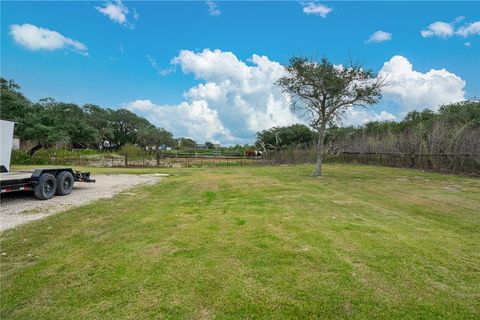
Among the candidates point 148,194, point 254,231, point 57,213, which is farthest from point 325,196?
point 57,213

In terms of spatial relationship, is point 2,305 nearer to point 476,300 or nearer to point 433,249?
point 476,300

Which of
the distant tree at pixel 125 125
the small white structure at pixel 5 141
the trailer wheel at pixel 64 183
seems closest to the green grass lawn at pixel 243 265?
the trailer wheel at pixel 64 183

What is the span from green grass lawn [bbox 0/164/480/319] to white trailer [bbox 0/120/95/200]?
2379 mm

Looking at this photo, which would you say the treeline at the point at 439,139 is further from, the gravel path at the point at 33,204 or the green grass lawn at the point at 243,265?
the gravel path at the point at 33,204

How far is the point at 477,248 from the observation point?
4512 millimetres

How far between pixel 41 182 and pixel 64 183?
118 cm

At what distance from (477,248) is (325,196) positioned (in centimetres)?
496

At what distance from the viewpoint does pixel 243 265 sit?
3797mm

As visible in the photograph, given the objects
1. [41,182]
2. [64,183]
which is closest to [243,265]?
[41,182]

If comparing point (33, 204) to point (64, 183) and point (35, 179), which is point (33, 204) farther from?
point (64, 183)

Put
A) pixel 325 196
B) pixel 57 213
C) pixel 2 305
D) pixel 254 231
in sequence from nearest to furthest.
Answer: pixel 2 305 → pixel 254 231 → pixel 57 213 → pixel 325 196

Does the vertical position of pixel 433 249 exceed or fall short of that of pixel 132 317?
it exceeds it

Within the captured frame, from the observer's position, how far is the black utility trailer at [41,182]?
7850mm

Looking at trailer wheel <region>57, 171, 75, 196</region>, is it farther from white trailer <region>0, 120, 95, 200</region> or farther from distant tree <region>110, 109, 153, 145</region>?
distant tree <region>110, 109, 153, 145</region>
